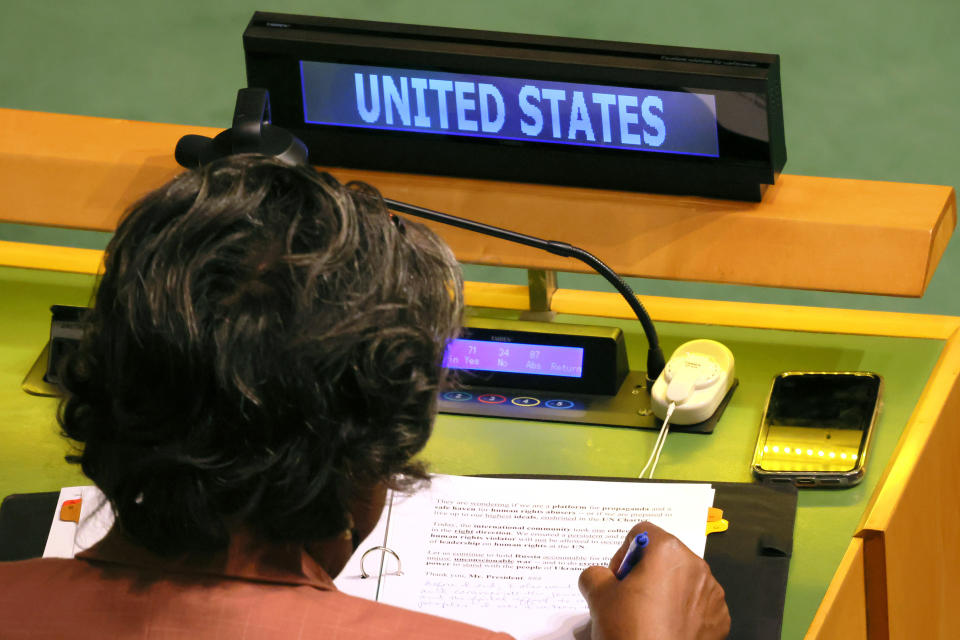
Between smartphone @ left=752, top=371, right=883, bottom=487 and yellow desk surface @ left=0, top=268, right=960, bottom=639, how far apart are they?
2 cm

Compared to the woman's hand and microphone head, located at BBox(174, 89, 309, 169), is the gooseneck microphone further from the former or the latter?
the woman's hand

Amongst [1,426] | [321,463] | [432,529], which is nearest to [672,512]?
[432,529]

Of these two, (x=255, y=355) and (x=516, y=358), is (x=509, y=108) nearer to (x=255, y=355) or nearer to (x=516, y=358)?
(x=516, y=358)

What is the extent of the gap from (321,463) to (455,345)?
2.52 ft

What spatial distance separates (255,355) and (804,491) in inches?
32.0

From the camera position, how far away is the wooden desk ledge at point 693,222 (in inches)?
62.7

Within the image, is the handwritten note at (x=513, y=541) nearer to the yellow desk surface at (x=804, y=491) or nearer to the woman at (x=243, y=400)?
the yellow desk surface at (x=804, y=491)

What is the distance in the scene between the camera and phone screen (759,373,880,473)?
154 centimetres

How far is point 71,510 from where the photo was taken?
142 cm

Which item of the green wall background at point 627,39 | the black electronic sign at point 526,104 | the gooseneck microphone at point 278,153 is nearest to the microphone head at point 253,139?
the gooseneck microphone at point 278,153

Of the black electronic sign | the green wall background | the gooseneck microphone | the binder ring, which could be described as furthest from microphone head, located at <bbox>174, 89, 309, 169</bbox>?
the green wall background

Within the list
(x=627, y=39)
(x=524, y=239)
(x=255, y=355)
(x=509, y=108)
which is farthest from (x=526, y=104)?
(x=627, y=39)

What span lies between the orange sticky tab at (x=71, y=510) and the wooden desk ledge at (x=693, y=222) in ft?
1.58

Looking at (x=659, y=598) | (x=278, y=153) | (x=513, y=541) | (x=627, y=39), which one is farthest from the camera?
(x=627, y=39)
